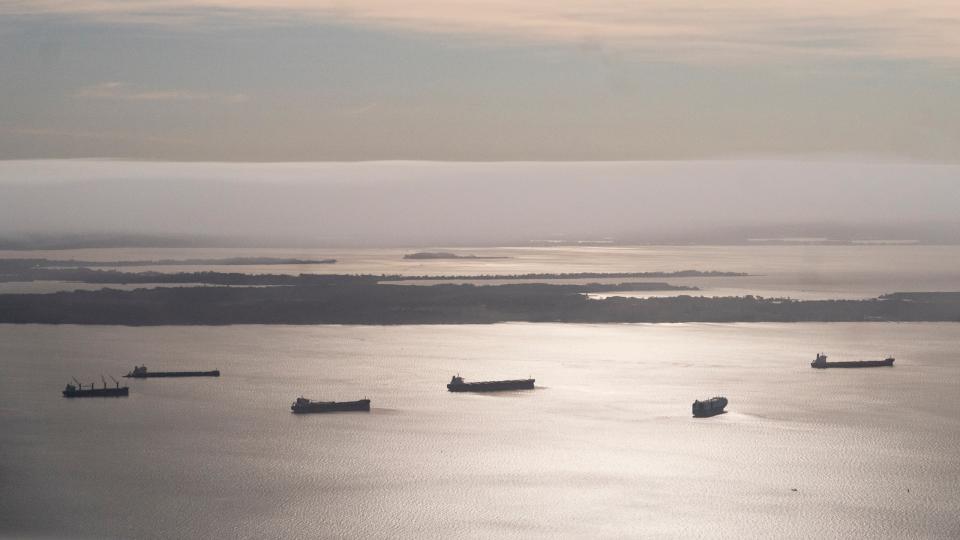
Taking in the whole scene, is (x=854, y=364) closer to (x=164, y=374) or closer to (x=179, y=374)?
(x=179, y=374)

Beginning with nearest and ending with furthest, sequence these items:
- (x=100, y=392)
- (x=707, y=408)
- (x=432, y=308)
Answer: (x=707, y=408) < (x=100, y=392) < (x=432, y=308)

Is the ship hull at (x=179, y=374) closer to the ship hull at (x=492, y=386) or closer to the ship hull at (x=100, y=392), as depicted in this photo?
the ship hull at (x=100, y=392)

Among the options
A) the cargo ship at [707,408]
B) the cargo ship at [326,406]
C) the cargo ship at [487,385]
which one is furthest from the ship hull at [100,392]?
the cargo ship at [707,408]

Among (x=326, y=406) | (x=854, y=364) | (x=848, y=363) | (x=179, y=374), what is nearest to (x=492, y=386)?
(x=326, y=406)

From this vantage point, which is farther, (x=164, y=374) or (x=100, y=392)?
(x=164, y=374)

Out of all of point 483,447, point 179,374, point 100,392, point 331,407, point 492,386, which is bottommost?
point 483,447

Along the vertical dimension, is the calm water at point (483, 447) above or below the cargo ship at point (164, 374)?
below

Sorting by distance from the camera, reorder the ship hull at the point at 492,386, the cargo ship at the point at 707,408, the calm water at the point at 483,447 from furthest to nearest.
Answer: the ship hull at the point at 492,386, the cargo ship at the point at 707,408, the calm water at the point at 483,447
